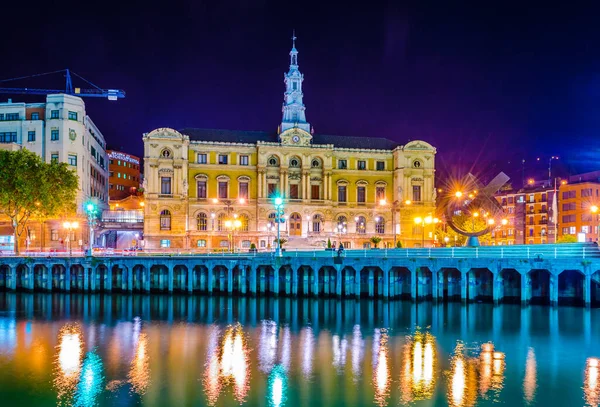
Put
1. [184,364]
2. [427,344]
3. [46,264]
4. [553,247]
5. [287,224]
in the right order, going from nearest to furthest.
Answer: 1. [184,364]
2. [427,344]
3. [553,247]
4. [46,264]
5. [287,224]

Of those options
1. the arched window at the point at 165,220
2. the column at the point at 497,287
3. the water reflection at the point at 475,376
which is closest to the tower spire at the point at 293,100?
the arched window at the point at 165,220

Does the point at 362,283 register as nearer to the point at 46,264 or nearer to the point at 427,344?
the point at 427,344

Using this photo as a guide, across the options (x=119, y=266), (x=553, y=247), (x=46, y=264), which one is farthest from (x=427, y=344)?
(x=46, y=264)

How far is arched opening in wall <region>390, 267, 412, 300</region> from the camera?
68688 millimetres

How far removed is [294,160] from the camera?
12069 centimetres

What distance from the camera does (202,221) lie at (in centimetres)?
11588

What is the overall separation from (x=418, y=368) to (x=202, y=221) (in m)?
81.0

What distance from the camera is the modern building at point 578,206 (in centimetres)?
12119

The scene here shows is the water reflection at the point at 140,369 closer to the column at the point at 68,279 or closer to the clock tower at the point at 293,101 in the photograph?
the column at the point at 68,279

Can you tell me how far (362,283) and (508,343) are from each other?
25.9 m

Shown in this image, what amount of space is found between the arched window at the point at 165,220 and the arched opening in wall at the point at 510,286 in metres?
66.0

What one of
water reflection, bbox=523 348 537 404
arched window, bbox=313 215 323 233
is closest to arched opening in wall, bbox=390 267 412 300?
water reflection, bbox=523 348 537 404

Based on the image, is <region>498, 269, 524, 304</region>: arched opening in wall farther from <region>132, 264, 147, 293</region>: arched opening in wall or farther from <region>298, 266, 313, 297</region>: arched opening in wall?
<region>132, 264, 147, 293</region>: arched opening in wall

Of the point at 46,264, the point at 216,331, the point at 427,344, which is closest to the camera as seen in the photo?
the point at 427,344
